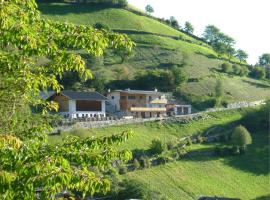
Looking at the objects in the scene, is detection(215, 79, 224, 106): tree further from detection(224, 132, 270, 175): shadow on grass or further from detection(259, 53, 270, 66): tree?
detection(259, 53, 270, 66): tree

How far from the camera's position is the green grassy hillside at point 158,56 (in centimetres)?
11306

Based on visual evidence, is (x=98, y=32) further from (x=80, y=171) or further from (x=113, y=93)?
(x=113, y=93)

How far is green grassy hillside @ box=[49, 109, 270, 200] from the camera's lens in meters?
60.7

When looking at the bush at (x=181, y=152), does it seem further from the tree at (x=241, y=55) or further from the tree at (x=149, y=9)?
the tree at (x=149, y=9)

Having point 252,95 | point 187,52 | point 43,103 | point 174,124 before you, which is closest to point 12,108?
point 43,103

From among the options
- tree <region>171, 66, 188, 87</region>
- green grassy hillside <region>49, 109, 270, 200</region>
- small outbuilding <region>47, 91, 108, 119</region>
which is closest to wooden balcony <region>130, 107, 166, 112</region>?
small outbuilding <region>47, 91, 108, 119</region>

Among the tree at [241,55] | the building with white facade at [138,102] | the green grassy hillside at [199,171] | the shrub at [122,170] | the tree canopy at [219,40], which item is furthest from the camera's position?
the tree at [241,55]

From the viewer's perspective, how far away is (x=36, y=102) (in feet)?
40.5

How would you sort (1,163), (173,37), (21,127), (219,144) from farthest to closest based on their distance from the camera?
1. (173,37)
2. (219,144)
3. (21,127)
4. (1,163)

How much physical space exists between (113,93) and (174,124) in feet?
56.4

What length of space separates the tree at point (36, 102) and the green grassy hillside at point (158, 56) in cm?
9271

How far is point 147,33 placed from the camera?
145m

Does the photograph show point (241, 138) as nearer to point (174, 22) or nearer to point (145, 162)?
point (145, 162)

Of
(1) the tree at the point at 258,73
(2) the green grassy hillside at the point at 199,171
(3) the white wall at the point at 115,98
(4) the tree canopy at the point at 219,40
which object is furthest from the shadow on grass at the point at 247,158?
(4) the tree canopy at the point at 219,40
